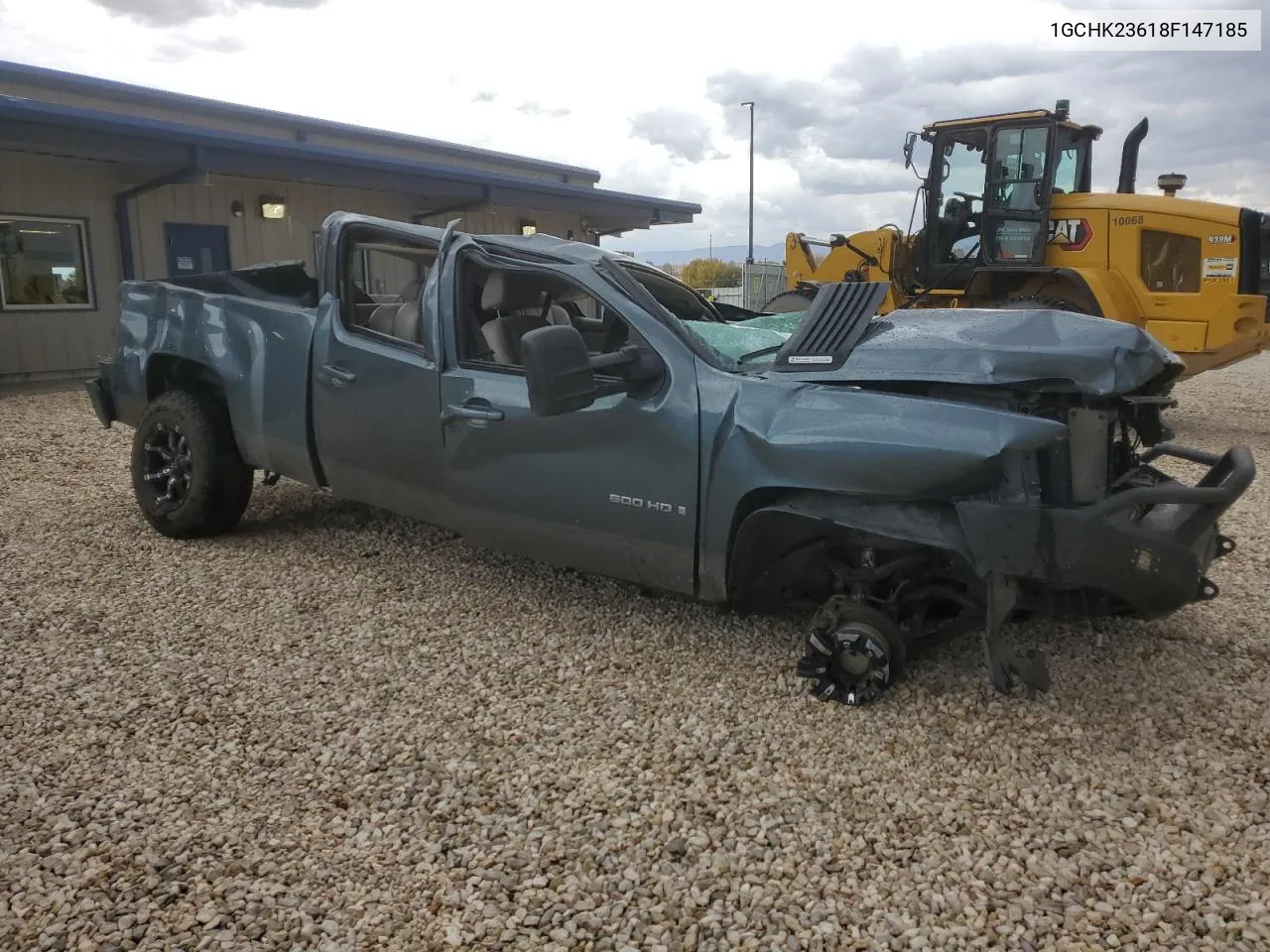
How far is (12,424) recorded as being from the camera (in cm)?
912

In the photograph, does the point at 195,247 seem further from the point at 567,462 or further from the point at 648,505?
the point at 648,505

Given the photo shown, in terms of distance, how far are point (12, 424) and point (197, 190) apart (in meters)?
5.57

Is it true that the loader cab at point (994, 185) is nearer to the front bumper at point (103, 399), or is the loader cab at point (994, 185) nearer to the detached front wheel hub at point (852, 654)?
the detached front wheel hub at point (852, 654)

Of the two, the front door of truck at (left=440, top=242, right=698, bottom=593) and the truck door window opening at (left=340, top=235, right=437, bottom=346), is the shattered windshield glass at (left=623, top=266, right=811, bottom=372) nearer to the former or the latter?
the front door of truck at (left=440, top=242, right=698, bottom=593)

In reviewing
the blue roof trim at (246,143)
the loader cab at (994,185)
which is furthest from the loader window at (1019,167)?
the blue roof trim at (246,143)

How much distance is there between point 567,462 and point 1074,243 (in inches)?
298

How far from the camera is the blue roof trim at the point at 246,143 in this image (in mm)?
10289

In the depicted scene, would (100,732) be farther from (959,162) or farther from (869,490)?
(959,162)

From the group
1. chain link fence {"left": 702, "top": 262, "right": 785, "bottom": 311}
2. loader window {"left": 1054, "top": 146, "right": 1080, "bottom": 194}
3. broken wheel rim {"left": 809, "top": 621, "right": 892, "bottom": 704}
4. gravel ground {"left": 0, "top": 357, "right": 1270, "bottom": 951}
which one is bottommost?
gravel ground {"left": 0, "top": 357, "right": 1270, "bottom": 951}

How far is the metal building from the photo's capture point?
1137cm

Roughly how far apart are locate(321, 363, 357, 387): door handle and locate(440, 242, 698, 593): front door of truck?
615mm

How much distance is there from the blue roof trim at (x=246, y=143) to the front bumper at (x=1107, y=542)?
37.0ft

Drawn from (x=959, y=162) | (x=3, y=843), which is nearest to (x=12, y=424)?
(x=3, y=843)

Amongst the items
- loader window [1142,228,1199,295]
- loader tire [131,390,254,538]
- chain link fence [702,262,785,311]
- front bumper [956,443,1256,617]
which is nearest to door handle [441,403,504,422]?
loader tire [131,390,254,538]
